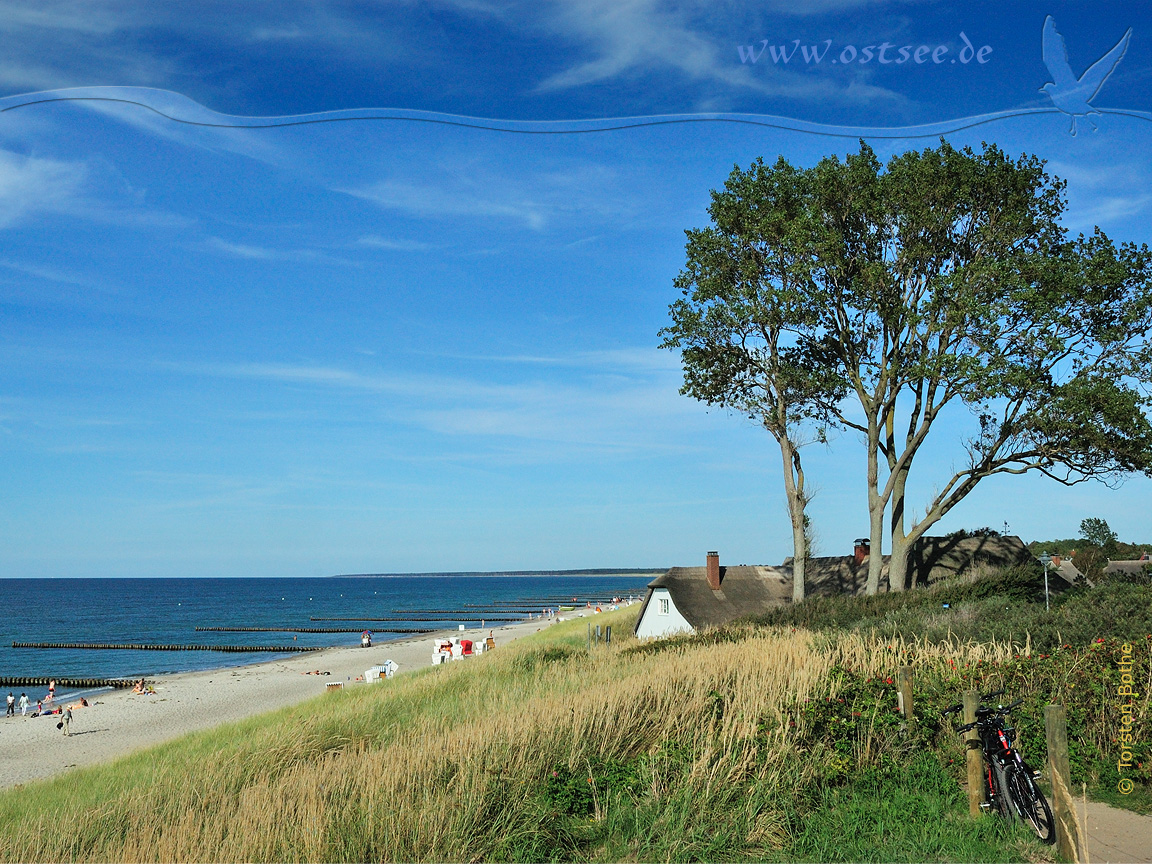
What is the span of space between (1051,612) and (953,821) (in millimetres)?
7350

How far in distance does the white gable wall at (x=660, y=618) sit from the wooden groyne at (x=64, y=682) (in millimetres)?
33472

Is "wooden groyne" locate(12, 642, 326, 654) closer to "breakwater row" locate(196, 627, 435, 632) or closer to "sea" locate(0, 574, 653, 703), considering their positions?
"sea" locate(0, 574, 653, 703)

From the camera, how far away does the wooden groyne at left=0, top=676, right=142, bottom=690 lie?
165 feet

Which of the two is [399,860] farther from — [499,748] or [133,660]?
[133,660]

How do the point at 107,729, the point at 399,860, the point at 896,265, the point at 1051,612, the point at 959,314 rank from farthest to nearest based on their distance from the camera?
the point at 107,729 → the point at 896,265 → the point at 959,314 → the point at 1051,612 → the point at 399,860

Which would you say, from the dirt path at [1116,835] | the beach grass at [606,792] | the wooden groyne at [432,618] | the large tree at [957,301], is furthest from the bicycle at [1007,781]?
the wooden groyne at [432,618]

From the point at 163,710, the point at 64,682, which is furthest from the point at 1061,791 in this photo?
the point at 64,682

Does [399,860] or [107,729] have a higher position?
[399,860]

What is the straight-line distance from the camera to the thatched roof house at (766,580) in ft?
103

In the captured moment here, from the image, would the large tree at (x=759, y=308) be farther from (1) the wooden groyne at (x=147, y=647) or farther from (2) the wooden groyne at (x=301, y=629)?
(2) the wooden groyne at (x=301, y=629)

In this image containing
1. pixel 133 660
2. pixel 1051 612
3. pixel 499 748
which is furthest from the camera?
pixel 133 660

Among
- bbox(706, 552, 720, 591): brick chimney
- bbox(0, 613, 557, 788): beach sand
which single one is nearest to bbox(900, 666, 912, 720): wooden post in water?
bbox(0, 613, 557, 788): beach sand

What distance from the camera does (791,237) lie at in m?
24.1

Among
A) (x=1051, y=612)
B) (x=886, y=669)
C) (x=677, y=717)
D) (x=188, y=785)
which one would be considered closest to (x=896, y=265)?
(x=1051, y=612)
